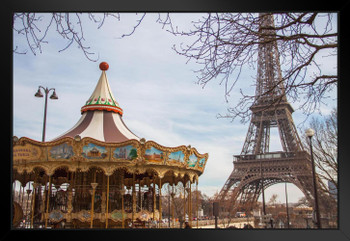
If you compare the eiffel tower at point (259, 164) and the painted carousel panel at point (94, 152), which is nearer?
the painted carousel panel at point (94, 152)

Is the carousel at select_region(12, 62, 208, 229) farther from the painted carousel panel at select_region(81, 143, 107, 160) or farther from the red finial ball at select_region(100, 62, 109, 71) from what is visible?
the red finial ball at select_region(100, 62, 109, 71)

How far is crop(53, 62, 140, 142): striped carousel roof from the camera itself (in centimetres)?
1559

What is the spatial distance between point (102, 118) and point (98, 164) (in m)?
3.07

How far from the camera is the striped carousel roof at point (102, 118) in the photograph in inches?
614

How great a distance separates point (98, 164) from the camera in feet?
46.1

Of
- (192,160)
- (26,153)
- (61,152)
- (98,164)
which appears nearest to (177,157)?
(192,160)

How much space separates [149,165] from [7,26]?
11957 millimetres

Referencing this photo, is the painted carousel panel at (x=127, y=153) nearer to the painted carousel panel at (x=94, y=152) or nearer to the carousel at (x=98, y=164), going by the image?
the carousel at (x=98, y=164)

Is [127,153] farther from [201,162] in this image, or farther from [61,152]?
[201,162]

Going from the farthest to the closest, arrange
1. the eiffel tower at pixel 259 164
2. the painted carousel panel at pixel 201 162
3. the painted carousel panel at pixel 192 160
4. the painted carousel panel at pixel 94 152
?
the eiffel tower at pixel 259 164, the painted carousel panel at pixel 201 162, the painted carousel panel at pixel 192 160, the painted carousel panel at pixel 94 152

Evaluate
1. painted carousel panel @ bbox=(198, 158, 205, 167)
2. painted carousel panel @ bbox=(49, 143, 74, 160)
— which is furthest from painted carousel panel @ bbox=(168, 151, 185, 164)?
painted carousel panel @ bbox=(49, 143, 74, 160)

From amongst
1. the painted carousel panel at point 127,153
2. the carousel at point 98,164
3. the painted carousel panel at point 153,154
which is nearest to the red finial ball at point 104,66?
the carousel at point 98,164

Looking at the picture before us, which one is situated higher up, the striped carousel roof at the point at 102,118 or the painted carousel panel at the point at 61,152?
the striped carousel roof at the point at 102,118

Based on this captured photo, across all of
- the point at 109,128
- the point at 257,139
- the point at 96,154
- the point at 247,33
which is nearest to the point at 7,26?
the point at 247,33
